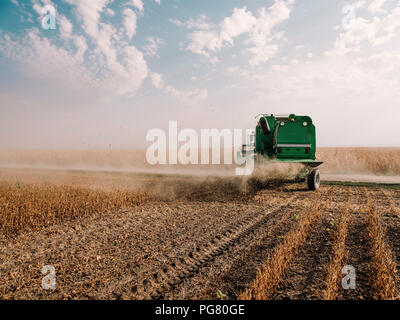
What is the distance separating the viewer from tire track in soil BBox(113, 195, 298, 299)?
2.95 meters

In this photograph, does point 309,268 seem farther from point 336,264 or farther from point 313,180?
point 313,180

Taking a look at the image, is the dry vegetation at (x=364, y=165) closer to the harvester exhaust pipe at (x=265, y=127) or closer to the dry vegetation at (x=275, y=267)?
the harvester exhaust pipe at (x=265, y=127)

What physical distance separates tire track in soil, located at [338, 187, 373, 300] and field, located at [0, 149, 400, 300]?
15 mm

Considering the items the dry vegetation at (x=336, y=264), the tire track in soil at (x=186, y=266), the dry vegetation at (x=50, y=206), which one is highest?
the dry vegetation at (x=50, y=206)

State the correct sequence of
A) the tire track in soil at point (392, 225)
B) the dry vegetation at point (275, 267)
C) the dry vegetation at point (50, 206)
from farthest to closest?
the dry vegetation at point (50, 206), the tire track in soil at point (392, 225), the dry vegetation at point (275, 267)

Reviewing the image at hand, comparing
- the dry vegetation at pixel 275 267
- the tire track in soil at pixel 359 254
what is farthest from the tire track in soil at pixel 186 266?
the tire track in soil at pixel 359 254

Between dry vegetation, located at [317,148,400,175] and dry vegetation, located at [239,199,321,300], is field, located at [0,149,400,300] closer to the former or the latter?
dry vegetation, located at [239,199,321,300]

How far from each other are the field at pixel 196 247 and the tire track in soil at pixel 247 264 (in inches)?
0.6

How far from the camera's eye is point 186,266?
3.62 meters

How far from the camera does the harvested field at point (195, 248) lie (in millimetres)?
2998

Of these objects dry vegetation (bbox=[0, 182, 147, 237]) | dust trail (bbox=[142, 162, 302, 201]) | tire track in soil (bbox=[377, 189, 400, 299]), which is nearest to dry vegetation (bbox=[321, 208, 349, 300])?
tire track in soil (bbox=[377, 189, 400, 299])

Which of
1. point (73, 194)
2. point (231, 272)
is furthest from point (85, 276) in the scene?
point (73, 194)

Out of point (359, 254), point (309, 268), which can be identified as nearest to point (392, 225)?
point (359, 254)
